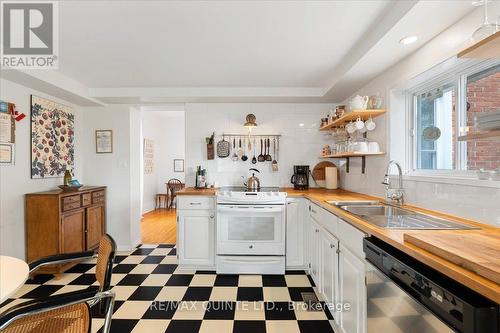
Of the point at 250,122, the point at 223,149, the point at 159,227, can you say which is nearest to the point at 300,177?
the point at 250,122

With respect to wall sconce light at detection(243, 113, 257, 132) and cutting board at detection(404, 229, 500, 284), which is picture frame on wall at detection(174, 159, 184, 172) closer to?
wall sconce light at detection(243, 113, 257, 132)

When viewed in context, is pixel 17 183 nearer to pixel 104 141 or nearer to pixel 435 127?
pixel 104 141

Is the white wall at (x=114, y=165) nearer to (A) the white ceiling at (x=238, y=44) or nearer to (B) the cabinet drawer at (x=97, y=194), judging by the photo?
(B) the cabinet drawer at (x=97, y=194)

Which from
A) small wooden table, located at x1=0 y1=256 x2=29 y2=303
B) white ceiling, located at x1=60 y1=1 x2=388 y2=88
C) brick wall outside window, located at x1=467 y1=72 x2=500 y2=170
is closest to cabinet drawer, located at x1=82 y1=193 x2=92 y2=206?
white ceiling, located at x1=60 y1=1 x2=388 y2=88

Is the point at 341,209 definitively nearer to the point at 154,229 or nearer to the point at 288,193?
the point at 288,193

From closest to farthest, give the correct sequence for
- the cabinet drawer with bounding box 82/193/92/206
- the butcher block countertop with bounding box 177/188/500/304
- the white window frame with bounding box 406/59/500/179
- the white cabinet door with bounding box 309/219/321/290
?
the butcher block countertop with bounding box 177/188/500/304 → the white window frame with bounding box 406/59/500/179 → the white cabinet door with bounding box 309/219/321/290 → the cabinet drawer with bounding box 82/193/92/206

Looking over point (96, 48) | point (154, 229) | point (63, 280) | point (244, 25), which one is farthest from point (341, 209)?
point (154, 229)

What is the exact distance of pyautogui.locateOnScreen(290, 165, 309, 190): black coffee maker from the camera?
317 centimetres

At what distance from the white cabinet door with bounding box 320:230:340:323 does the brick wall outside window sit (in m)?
0.97

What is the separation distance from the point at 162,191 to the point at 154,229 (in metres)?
2.45

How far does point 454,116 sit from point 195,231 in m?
2.51

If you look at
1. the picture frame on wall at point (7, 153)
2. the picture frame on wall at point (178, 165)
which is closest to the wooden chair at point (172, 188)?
the picture frame on wall at point (178, 165)

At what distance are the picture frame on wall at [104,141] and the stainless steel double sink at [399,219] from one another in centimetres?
308

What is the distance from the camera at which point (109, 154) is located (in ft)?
11.4
